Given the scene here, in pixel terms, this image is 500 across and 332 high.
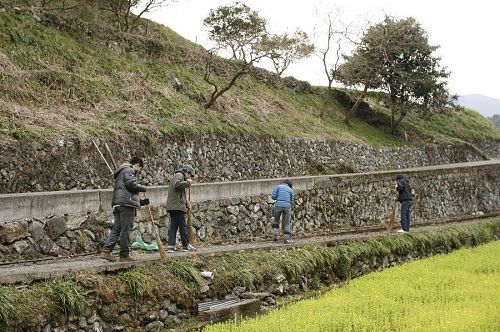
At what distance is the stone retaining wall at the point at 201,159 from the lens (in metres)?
13.0

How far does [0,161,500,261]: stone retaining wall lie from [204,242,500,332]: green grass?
3624 mm

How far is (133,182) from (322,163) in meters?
17.4

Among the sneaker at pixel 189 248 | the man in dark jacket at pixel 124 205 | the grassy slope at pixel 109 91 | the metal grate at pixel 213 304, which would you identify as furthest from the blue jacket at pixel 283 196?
the man in dark jacket at pixel 124 205

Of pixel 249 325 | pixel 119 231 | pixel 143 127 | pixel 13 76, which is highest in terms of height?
pixel 13 76

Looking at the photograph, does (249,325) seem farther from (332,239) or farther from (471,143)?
(471,143)

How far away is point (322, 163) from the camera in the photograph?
25.8 meters

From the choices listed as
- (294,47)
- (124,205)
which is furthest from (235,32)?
(124,205)

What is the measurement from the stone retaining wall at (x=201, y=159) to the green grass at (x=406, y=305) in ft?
21.8

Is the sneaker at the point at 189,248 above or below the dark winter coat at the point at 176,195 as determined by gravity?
below

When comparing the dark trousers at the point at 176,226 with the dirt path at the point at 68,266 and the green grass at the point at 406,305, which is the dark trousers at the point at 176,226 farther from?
the green grass at the point at 406,305

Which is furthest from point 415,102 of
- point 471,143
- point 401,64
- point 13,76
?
point 13,76

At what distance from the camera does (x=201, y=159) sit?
18938 millimetres

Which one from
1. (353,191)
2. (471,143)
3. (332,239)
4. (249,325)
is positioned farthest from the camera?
(471,143)

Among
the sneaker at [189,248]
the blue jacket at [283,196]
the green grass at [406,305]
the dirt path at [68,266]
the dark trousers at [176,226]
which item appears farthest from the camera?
the blue jacket at [283,196]
